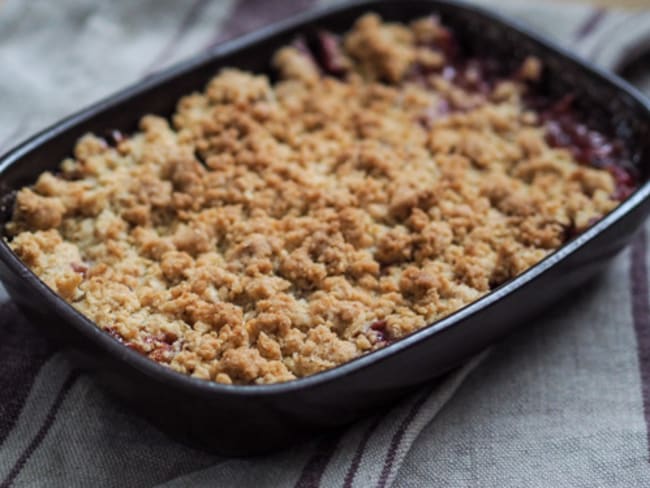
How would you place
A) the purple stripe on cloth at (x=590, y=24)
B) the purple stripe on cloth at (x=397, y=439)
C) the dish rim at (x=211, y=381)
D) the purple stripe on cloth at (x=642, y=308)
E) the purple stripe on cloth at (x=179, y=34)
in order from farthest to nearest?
1. the purple stripe on cloth at (x=590, y=24)
2. the purple stripe on cloth at (x=179, y=34)
3. the purple stripe on cloth at (x=642, y=308)
4. the purple stripe on cloth at (x=397, y=439)
5. the dish rim at (x=211, y=381)

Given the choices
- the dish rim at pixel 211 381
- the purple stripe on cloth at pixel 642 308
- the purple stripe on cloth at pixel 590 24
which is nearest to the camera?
the dish rim at pixel 211 381

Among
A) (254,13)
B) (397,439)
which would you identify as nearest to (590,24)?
(254,13)

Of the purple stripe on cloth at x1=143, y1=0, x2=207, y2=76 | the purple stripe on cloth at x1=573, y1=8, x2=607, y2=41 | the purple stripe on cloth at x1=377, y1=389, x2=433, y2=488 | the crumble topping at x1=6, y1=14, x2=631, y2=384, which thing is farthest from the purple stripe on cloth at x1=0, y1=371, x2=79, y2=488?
the purple stripe on cloth at x1=573, y1=8, x2=607, y2=41

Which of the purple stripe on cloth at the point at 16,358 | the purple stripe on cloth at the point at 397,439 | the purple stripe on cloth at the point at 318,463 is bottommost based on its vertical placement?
the purple stripe on cloth at the point at 318,463

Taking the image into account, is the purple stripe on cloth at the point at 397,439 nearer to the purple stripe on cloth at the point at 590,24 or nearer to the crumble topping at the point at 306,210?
the crumble topping at the point at 306,210

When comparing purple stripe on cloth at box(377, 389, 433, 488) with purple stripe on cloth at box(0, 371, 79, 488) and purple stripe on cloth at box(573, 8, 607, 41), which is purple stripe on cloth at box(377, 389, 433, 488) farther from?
purple stripe on cloth at box(573, 8, 607, 41)

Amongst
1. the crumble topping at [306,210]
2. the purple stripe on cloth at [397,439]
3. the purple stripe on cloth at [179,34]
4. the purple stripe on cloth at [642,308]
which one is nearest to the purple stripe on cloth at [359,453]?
the purple stripe on cloth at [397,439]

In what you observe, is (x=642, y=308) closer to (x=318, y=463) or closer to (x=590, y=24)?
(x=318, y=463)
